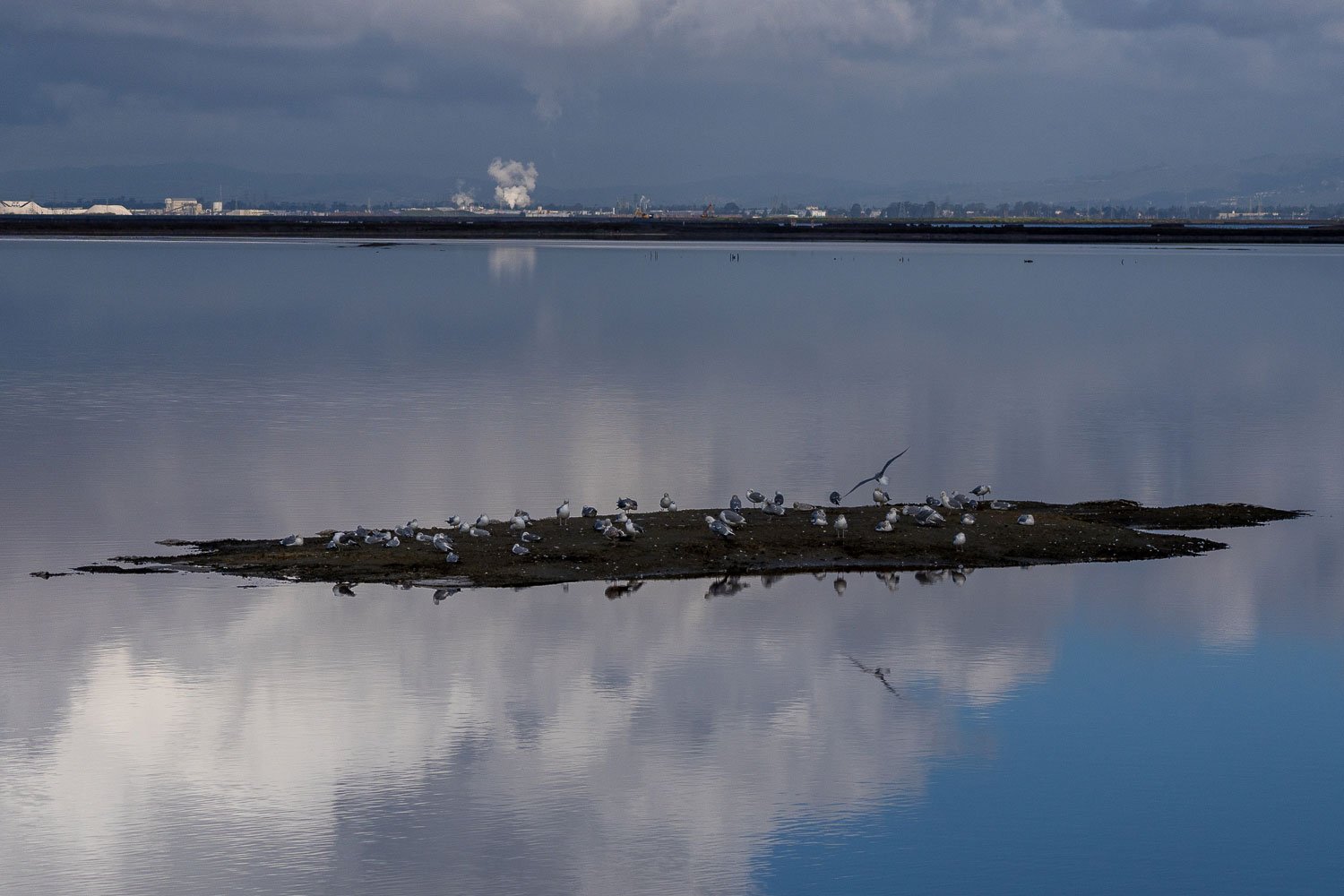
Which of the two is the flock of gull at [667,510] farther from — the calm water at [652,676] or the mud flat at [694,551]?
the calm water at [652,676]

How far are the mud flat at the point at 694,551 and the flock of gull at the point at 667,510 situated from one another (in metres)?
0.08

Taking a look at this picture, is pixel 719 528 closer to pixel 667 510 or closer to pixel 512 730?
pixel 667 510

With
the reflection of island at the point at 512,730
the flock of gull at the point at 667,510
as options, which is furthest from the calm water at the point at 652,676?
the flock of gull at the point at 667,510

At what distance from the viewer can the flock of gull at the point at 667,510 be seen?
1969 cm

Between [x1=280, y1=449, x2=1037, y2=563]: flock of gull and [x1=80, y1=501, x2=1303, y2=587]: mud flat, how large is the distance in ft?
0.27

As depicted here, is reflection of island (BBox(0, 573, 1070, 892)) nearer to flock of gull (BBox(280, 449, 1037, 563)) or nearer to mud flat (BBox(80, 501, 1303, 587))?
mud flat (BBox(80, 501, 1303, 587))

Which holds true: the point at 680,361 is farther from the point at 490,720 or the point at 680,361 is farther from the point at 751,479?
the point at 490,720

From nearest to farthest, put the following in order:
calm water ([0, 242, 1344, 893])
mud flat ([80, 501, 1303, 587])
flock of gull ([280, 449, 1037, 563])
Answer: calm water ([0, 242, 1344, 893]) < mud flat ([80, 501, 1303, 587]) < flock of gull ([280, 449, 1037, 563])

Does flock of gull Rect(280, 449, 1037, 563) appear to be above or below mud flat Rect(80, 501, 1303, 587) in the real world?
above

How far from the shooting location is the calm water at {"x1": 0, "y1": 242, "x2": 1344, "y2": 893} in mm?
11195

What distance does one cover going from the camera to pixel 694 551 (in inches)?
782

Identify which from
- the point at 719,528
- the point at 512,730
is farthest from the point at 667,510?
the point at 512,730

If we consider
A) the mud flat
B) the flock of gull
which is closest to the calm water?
the mud flat

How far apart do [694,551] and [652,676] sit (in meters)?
4.80
